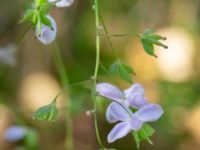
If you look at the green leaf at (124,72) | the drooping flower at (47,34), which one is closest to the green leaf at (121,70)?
the green leaf at (124,72)

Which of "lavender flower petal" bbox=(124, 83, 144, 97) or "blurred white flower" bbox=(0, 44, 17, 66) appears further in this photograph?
"blurred white flower" bbox=(0, 44, 17, 66)

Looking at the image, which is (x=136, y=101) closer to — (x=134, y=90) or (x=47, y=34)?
(x=134, y=90)

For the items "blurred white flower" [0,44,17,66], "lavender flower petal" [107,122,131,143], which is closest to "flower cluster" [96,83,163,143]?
"lavender flower petal" [107,122,131,143]

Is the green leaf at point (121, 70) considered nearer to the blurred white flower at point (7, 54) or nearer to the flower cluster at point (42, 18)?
the flower cluster at point (42, 18)

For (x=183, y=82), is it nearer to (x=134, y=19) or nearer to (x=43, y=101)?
(x=134, y=19)

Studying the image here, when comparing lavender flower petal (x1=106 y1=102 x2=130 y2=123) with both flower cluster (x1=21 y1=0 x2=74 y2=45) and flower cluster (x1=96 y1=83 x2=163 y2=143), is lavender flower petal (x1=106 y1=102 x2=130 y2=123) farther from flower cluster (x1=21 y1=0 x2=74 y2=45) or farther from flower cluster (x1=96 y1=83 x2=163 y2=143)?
flower cluster (x1=21 y1=0 x2=74 y2=45)

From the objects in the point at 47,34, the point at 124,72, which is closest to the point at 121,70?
the point at 124,72

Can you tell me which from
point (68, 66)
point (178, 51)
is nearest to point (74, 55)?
point (68, 66)
